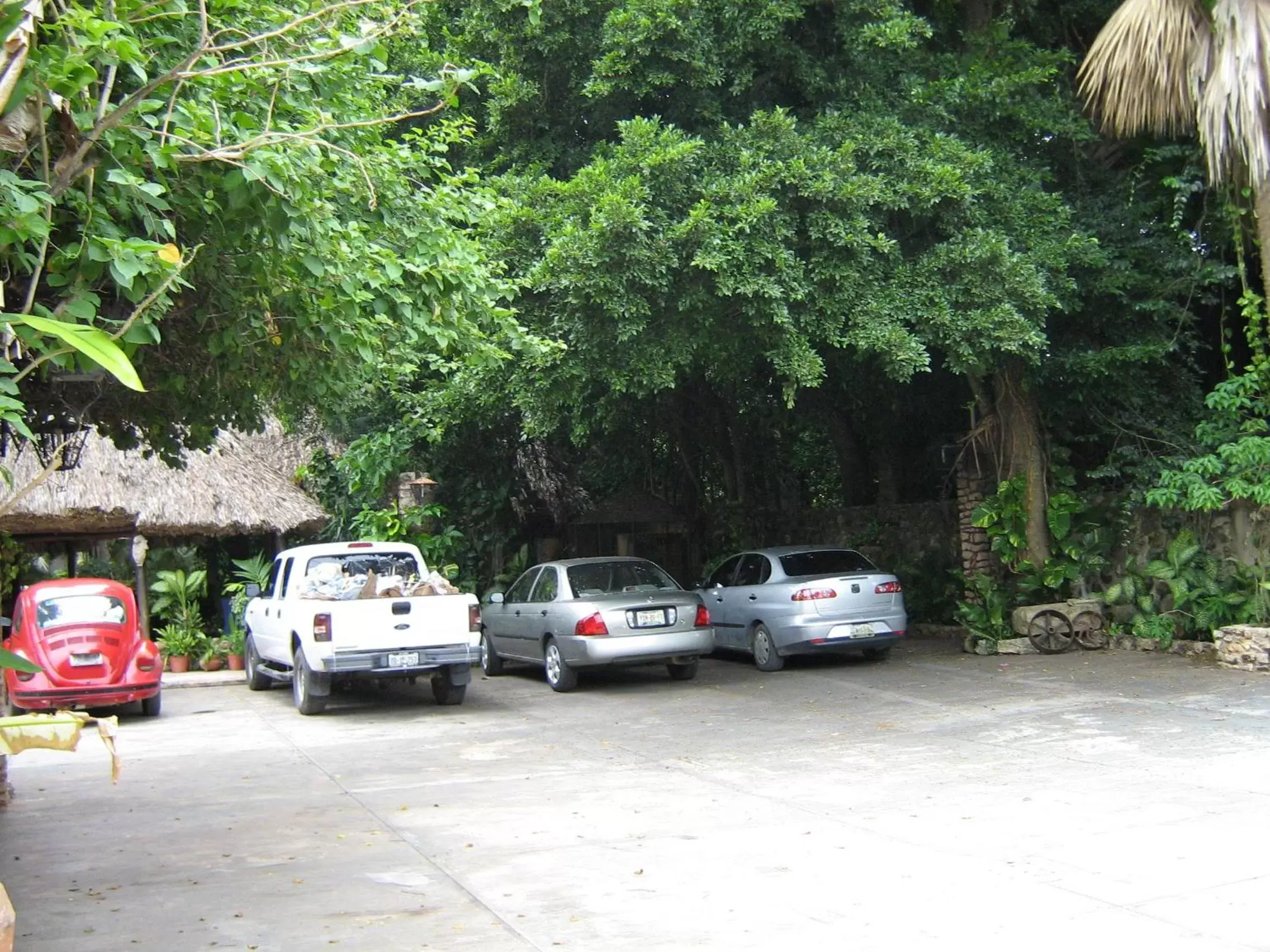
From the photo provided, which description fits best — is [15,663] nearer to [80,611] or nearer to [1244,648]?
[80,611]

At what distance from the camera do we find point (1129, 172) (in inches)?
627

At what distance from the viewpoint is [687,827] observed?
754cm

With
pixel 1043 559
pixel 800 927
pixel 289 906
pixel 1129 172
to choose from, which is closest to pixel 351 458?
pixel 1043 559

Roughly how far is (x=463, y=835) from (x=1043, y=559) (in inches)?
442

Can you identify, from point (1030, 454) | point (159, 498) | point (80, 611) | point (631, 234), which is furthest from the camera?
point (159, 498)

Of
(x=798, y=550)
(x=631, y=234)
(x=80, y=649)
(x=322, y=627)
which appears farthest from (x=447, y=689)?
(x=631, y=234)

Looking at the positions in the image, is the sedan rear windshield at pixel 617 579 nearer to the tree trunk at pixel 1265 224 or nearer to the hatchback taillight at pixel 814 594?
the hatchback taillight at pixel 814 594

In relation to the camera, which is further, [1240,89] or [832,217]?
[1240,89]

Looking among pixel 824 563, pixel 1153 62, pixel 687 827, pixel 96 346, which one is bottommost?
pixel 687 827

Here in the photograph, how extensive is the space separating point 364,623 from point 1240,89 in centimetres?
1086

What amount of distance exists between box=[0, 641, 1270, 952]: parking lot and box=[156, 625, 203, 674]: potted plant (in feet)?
20.5

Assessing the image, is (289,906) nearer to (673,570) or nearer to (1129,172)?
(1129,172)

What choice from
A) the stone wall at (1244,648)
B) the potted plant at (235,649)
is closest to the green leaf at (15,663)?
the stone wall at (1244,648)

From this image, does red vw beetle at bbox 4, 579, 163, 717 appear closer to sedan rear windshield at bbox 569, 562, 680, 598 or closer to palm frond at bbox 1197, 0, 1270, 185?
sedan rear windshield at bbox 569, 562, 680, 598
